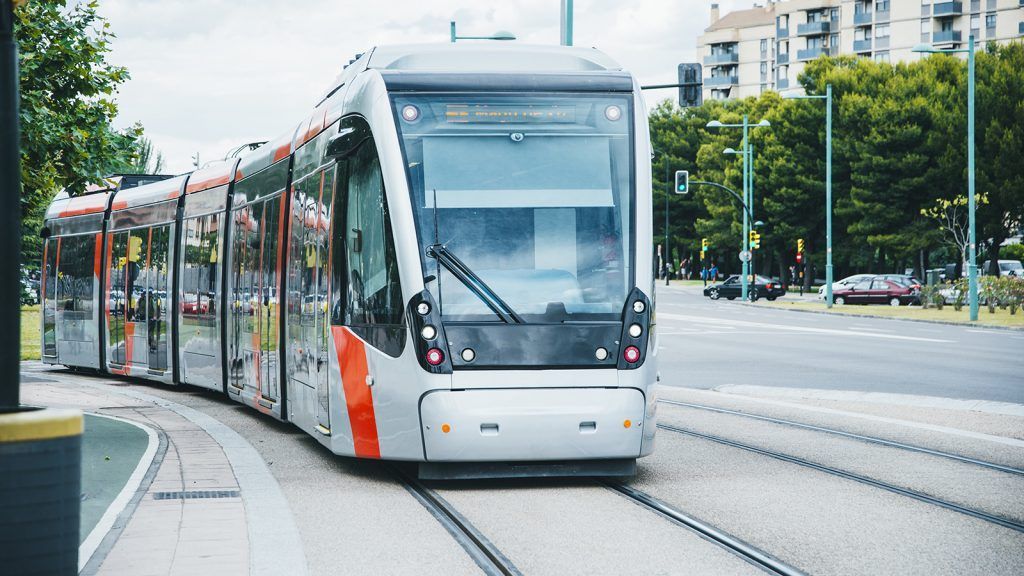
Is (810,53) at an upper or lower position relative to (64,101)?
upper

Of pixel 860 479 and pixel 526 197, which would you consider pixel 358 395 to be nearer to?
pixel 526 197

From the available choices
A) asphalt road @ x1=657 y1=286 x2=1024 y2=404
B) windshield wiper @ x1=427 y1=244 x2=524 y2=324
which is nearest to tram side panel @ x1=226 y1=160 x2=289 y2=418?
windshield wiper @ x1=427 y1=244 x2=524 y2=324

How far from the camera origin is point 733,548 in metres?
6.77

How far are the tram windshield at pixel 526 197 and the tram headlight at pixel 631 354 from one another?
246mm

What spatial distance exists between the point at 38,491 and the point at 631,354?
16.9 feet

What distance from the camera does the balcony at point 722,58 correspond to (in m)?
139

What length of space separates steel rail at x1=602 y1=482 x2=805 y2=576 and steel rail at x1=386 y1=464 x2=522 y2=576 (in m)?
1.15

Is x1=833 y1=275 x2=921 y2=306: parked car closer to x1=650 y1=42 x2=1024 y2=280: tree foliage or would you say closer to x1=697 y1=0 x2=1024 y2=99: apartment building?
x1=650 y1=42 x2=1024 y2=280: tree foliage

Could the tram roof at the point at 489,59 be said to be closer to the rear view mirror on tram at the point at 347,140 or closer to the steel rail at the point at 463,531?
the rear view mirror on tram at the point at 347,140

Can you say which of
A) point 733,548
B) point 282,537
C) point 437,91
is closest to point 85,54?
point 437,91

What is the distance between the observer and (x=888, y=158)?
6862 centimetres

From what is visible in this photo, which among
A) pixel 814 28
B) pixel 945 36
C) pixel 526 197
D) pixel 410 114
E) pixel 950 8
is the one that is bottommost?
pixel 526 197

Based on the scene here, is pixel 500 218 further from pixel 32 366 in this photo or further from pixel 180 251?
pixel 32 366

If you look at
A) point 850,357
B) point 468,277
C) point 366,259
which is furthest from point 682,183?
point 468,277
